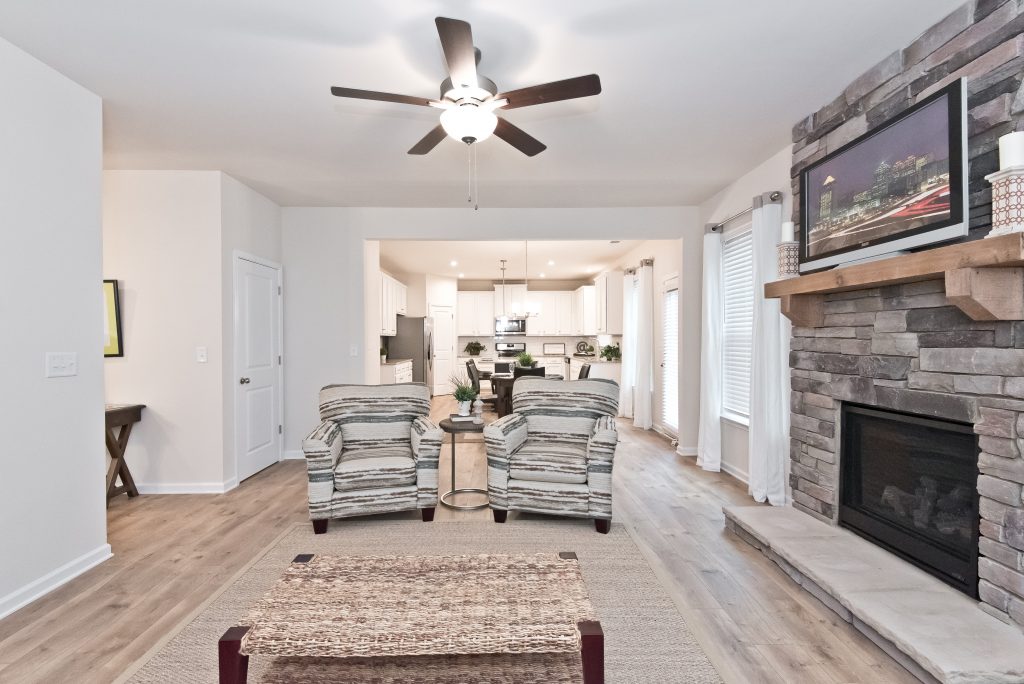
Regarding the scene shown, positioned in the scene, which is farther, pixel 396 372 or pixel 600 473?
pixel 396 372

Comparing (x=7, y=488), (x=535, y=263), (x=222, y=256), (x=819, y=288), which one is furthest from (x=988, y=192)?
(x=535, y=263)

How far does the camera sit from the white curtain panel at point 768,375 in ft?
12.4

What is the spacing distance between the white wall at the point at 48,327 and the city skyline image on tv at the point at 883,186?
13.8ft

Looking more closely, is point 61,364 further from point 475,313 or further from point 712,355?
point 475,313

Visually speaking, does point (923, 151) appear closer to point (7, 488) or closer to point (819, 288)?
point (819, 288)

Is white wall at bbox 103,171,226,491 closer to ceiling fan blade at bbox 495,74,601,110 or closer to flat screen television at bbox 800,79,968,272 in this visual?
ceiling fan blade at bbox 495,74,601,110

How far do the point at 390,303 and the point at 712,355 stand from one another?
553 cm

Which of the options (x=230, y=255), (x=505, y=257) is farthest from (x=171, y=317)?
(x=505, y=257)

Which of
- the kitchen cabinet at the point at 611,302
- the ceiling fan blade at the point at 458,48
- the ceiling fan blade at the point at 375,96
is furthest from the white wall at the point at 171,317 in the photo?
the kitchen cabinet at the point at 611,302

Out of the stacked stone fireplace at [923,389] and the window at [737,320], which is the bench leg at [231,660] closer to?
the stacked stone fireplace at [923,389]

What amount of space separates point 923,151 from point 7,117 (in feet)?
13.9

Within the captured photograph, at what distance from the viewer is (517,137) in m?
2.80

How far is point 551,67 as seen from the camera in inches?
109

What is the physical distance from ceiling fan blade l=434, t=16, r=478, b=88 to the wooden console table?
11.7 feet
